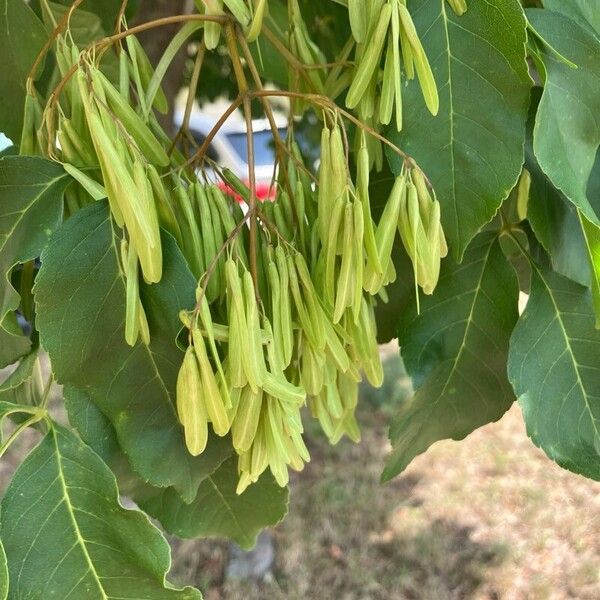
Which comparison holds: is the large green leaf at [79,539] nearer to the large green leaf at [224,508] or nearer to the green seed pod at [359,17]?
the large green leaf at [224,508]

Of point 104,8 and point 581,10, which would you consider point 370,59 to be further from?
point 104,8

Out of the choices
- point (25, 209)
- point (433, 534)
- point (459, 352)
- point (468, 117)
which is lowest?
point (433, 534)

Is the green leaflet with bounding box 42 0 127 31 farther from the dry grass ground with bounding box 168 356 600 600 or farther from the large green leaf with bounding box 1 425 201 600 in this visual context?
the dry grass ground with bounding box 168 356 600 600

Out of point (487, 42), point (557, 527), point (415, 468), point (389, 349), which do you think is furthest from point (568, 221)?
point (389, 349)

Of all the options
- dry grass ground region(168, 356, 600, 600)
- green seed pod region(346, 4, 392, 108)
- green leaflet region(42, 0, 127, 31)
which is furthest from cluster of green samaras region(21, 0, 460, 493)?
dry grass ground region(168, 356, 600, 600)

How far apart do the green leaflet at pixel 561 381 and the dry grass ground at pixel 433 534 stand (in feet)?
4.44

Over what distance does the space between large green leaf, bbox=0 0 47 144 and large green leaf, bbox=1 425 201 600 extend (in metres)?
0.26

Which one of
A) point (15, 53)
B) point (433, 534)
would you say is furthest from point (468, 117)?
point (433, 534)

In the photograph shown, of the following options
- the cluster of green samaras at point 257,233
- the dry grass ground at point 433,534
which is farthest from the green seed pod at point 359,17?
the dry grass ground at point 433,534

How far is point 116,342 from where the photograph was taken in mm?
523

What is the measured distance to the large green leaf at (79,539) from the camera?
0.52 metres

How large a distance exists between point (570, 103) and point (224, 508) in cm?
41

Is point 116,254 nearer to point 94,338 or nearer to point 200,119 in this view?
point 94,338

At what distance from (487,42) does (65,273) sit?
30cm
